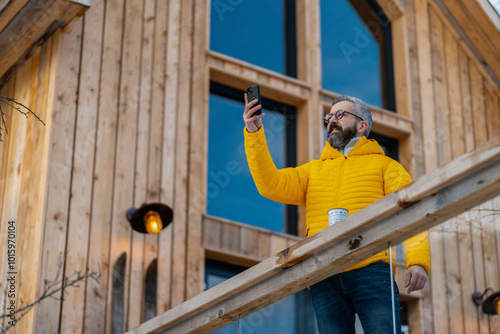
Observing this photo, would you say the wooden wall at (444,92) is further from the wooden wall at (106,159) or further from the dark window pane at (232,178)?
the wooden wall at (106,159)

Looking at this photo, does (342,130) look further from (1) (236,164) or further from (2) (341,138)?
(1) (236,164)

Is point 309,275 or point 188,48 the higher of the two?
point 188,48

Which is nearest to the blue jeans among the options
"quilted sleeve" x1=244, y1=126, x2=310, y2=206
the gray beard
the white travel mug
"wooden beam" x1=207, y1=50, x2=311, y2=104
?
the white travel mug

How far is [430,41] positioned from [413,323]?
5254 mm

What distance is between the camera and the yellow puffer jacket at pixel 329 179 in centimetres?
322

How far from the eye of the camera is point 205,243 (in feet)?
19.1

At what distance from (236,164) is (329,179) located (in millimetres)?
3128

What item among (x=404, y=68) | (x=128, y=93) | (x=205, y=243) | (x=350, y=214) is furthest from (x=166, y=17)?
(x=350, y=214)

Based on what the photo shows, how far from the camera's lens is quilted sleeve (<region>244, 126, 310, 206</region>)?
3295mm

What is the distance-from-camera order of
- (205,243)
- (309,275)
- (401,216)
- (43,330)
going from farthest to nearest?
(205,243)
(43,330)
(309,275)
(401,216)

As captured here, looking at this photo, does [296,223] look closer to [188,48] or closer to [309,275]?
[188,48]

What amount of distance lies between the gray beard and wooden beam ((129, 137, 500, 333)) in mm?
489

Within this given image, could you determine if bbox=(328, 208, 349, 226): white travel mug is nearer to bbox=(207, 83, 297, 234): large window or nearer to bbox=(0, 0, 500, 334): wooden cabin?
bbox=(0, 0, 500, 334): wooden cabin

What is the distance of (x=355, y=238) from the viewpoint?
115 inches
